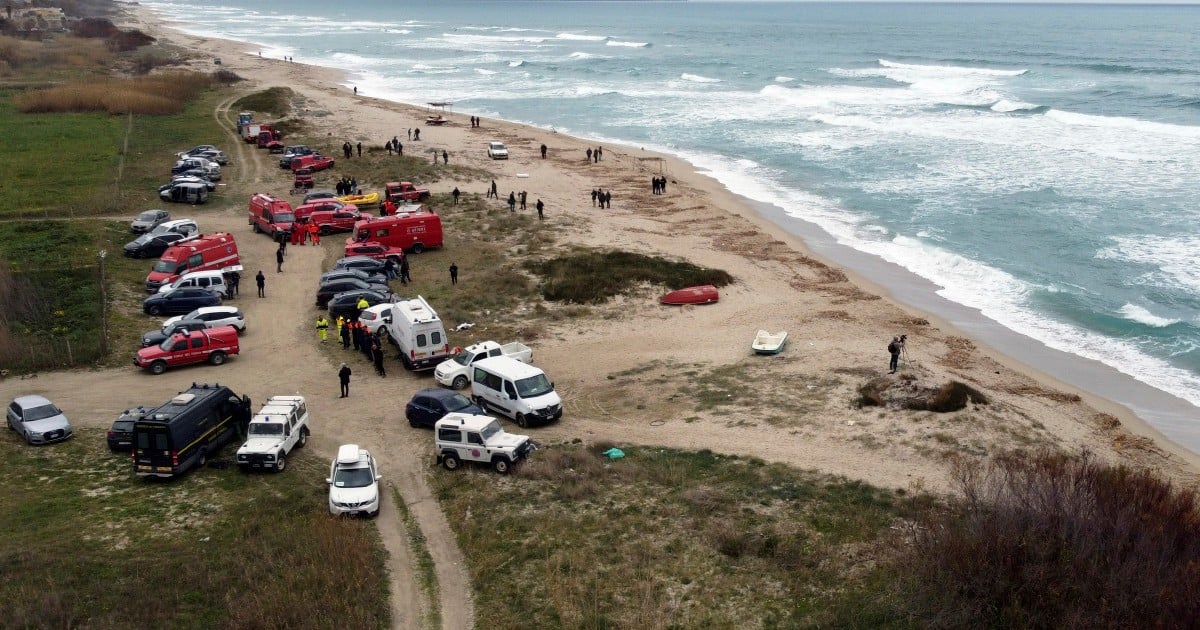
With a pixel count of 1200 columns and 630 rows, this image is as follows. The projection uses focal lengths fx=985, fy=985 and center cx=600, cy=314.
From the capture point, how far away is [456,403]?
84.3 feet

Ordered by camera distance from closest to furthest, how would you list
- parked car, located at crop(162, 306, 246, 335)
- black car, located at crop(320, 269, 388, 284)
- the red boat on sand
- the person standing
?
the person standing
parked car, located at crop(162, 306, 246, 335)
black car, located at crop(320, 269, 388, 284)
the red boat on sand

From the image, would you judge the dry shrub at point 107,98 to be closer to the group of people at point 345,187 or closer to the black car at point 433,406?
the group of people at point 345,187

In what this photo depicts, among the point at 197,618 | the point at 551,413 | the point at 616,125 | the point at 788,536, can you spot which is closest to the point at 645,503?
the point at 788,536

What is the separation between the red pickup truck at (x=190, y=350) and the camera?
29.5m

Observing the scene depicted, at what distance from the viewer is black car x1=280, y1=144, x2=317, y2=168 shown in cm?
5884

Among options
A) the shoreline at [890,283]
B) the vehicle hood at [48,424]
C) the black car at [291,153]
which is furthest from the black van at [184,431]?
the black car at [291,153]

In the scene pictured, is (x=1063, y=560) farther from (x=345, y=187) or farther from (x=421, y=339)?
(x=345, y=187)

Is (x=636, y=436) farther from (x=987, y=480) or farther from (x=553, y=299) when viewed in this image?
(x=553, y=299)

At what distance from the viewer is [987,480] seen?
819 inches

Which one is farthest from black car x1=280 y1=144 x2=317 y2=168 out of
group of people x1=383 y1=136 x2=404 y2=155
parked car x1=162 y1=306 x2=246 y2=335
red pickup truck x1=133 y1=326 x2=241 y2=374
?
red pickup truck x1=133 y1=326 x2=241 y2=374

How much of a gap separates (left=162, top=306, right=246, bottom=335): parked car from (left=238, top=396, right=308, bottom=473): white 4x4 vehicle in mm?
9033

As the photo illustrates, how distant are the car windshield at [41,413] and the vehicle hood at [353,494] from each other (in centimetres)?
867

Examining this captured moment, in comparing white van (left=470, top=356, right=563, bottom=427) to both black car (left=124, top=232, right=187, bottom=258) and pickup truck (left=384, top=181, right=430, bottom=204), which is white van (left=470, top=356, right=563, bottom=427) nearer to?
black car (left=124, top=232, right=187, bottom=258)

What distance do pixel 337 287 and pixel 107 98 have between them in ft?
168
